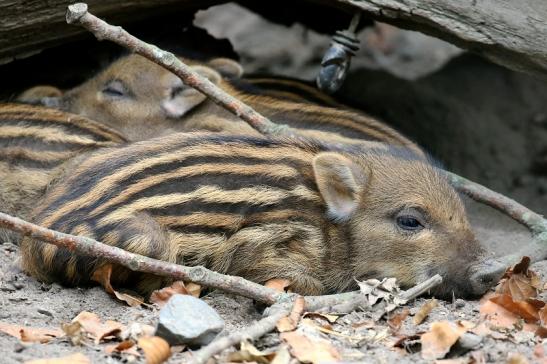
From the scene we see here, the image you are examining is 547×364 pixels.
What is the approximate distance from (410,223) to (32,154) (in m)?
2.13

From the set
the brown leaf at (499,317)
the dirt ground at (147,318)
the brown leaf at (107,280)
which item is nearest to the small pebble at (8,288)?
the dirt ground at (147,318)

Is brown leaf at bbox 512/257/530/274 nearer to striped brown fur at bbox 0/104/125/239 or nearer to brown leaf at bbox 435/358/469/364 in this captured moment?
brown leaf at bbox 435/358/469/364

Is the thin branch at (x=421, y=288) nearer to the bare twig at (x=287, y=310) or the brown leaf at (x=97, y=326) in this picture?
the bare twig at (x=287, y=310)

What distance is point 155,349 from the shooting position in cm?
323

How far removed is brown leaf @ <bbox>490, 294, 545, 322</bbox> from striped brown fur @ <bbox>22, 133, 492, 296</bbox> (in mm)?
335

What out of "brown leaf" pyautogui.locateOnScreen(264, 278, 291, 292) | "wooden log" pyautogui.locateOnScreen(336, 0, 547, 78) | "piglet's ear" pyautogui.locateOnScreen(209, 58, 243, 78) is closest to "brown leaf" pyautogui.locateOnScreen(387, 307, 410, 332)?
"brown leaf" pyautogui.locateOnScreen(264, 278, 291, 292)

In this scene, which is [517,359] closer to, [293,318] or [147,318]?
[293,318]

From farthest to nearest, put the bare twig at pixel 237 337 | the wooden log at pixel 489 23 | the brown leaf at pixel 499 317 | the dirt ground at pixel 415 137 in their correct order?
the wooden log at pixel 489 23, the brown leaf at pixel 499 317, the dirt ground at pixel 415 137, the bare twig at pixel 237 337

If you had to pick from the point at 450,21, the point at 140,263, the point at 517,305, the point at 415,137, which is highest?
the point at 450,21

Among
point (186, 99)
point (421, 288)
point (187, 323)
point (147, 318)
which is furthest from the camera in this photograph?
point (186, 99)

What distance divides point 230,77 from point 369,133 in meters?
1.26

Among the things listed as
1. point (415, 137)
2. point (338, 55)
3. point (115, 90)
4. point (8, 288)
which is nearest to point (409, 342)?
point (8, 288)

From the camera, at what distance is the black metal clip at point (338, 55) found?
17.9 feet

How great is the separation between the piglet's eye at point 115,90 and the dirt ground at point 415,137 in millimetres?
1750
